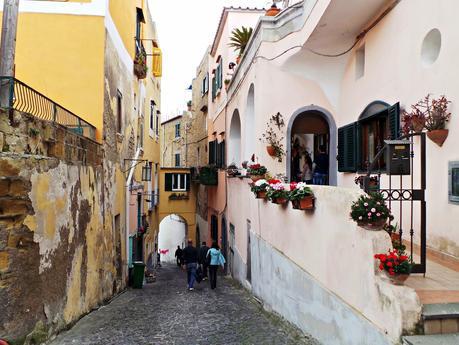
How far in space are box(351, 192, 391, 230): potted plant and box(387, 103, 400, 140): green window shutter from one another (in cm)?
329

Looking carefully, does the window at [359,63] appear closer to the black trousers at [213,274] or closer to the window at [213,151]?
the black trousers at [213,274]

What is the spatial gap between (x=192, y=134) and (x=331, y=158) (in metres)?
20.6

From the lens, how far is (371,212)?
4.32 meters

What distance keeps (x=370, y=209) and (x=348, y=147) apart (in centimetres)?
582

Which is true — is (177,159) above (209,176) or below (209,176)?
above

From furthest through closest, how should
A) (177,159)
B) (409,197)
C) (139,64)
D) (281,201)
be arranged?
(177,159) < (139,64) < (281,201) < (409,197)

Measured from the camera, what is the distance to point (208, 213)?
2262 centimetres

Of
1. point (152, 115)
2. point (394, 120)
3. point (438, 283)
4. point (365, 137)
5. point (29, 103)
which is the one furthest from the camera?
point (152, 115)

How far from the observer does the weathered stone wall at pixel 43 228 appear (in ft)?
18.2

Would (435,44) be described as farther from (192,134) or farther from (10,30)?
(192,134)

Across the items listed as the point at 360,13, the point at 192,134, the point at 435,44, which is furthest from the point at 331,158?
the point at 192,134

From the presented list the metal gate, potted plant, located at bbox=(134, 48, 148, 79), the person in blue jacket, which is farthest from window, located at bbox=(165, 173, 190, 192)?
the metal gate

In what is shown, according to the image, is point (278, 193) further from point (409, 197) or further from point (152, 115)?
point (152, 115)

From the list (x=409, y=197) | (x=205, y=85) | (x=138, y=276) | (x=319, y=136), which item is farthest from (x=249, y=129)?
(x=205, y=85)
